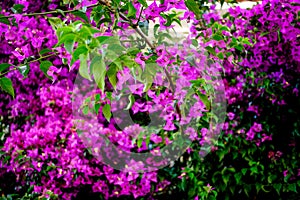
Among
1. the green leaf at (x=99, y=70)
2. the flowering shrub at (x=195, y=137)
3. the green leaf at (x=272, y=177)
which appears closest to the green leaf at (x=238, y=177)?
the flowering shrub at (x=195, y=137)

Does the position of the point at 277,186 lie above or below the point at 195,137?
below

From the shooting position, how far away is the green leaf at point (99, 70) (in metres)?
0.76

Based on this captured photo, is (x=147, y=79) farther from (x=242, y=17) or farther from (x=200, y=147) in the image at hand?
(x=242, y=17)

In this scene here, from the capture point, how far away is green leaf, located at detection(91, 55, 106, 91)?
2.49ft

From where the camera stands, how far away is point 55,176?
2174 mm

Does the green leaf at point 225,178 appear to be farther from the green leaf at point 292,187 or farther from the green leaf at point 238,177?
the green leaf at point 292,187

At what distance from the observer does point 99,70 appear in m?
0.77

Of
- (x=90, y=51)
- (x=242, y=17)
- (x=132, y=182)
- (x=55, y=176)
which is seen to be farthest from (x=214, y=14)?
(x=90, y=51)

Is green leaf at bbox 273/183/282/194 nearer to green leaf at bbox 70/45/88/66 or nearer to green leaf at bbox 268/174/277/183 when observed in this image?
green leaf at bbox 268/174/277/183

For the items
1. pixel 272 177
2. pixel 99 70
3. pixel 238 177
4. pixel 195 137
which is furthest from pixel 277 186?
pixel 99 70

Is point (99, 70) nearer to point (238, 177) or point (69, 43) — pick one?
point (69, 43)

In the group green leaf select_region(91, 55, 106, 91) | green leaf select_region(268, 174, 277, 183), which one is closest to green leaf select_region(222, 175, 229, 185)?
green leaf select_region(268, 174, 277, 183)

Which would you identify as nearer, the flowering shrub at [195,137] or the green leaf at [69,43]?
the green leaf at [69,43]

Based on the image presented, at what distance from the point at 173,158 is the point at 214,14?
0.85m
